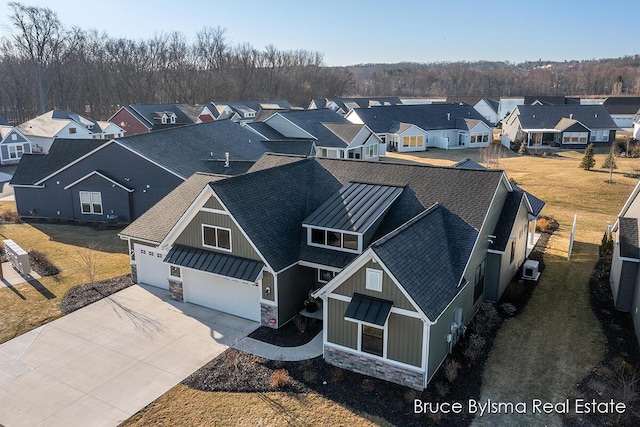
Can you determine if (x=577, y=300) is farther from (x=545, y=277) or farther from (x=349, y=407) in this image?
(x=349, y=407)

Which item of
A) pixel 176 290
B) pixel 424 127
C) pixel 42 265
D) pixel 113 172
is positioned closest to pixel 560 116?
pixel 424 127

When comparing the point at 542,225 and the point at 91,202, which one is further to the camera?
the point at 91,202

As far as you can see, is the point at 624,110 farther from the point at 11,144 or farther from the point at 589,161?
the point at 11,144

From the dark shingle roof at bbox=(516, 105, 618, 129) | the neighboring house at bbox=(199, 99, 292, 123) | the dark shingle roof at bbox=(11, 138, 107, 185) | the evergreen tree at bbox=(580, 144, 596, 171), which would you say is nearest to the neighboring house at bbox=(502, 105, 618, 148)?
the dark shingle roof at bbox=(516, 105, 618, 129)

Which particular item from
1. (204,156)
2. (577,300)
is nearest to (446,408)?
(577,300)

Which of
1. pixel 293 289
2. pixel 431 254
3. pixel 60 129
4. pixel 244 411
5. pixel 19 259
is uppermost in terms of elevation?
pixel 60 129

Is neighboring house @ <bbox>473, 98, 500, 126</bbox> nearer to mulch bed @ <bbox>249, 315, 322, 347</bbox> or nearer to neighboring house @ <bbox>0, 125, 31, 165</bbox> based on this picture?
neighboring house @ <bbox>0, 125, 31, 165</bbox>
